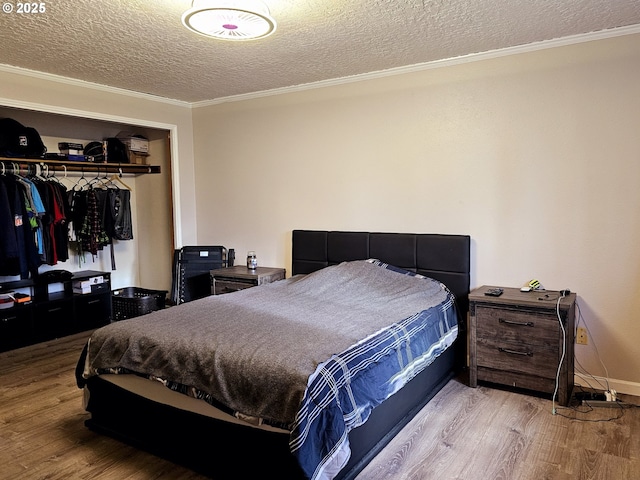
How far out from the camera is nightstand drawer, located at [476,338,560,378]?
2.94 m

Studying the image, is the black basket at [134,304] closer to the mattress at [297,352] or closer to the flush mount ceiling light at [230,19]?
the mattress at [297,352]

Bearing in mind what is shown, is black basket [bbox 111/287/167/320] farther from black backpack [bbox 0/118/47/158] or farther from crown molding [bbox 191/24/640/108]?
crown molding [bbox 191/24/640/108]

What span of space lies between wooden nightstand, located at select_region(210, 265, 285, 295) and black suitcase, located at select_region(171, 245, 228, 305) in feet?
0.91

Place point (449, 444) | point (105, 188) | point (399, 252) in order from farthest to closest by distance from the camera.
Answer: point (105, 188), point (399, 252), point (449, 444)

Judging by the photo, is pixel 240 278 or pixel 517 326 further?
pixel 240 278

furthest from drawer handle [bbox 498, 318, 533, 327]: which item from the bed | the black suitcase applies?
the black suitcase

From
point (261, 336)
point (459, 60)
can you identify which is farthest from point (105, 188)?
point (459, 60)

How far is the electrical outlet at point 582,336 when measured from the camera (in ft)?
10.4

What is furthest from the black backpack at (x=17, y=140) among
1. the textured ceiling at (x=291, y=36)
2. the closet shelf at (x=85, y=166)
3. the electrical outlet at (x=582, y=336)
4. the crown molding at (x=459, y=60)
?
the electrical outlet at (x=582, y=336)

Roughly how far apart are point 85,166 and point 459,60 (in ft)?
12.2

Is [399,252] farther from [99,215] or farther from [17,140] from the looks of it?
[17,140]

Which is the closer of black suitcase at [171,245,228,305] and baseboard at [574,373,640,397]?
baseboard at [574,373,640,397]

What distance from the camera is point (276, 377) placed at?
1940mm

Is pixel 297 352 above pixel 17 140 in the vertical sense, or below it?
below
